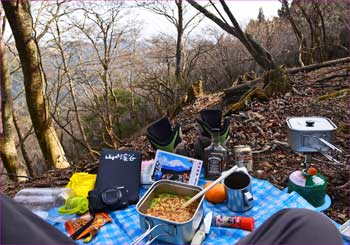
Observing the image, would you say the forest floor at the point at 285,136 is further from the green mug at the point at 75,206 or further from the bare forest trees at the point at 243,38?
the green mug at the point at 75,206

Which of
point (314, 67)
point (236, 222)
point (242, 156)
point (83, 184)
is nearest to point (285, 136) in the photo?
point (242, 156)

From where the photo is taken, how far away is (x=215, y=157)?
60.4 inches

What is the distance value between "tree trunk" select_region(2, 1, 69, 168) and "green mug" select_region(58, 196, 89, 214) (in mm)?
2793

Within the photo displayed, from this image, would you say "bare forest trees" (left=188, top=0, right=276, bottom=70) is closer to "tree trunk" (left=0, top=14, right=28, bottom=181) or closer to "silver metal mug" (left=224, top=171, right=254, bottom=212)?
"silver metal mug" (left=224, top=171, right=254, bottom=212)

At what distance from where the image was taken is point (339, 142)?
2191mm

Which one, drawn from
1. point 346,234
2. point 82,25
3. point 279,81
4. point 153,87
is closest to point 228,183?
point 346,234

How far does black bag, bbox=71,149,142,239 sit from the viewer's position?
1.39 meters

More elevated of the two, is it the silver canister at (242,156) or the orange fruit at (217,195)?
A: the silver canister at (242,156)

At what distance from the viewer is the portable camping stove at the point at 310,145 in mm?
1325

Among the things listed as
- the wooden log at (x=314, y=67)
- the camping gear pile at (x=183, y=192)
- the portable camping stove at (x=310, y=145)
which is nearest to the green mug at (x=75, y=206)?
the camping gear pile at (x=183, y=192)

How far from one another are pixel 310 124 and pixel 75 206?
1.13 m

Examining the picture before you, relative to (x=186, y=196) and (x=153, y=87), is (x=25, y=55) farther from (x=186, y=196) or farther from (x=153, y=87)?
(x=153, y=87)

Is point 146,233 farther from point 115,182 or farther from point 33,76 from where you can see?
point 33,76

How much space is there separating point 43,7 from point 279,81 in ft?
15.3
